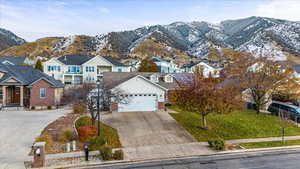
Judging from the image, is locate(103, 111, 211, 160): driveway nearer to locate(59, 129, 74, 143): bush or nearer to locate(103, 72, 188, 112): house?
locate(103, 72, 188, 112): house

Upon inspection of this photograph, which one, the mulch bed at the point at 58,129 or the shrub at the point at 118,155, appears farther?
the mulch bed at the point at 58,129

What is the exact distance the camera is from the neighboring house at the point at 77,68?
48.2 m

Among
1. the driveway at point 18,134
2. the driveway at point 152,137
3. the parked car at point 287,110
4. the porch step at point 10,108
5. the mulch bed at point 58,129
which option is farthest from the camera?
the porch step at point 10,108

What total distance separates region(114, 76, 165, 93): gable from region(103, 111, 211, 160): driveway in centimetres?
364

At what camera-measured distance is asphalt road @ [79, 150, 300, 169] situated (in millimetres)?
12031

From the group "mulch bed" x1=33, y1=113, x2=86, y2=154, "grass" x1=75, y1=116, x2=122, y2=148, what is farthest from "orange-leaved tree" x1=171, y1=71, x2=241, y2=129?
"mulch bed" x1=33, y1=113, x2=86, y2=154

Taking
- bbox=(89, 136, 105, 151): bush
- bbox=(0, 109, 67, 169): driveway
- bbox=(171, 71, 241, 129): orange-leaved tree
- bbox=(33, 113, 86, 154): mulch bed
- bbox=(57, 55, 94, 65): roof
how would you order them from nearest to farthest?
bbox=(0, 109, 67, 169): driveway < bbox=(33, 113, 86, 154): mulch bed < bbox=(89, 136, 105, 151): bush < bbox=(171, 71, 241, 129): orange-leaved tree < bbox=(57, 55, 94, 65): roof

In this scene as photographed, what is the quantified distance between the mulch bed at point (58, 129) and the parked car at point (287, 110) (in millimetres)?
24096

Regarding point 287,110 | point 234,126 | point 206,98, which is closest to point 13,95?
point 206,98

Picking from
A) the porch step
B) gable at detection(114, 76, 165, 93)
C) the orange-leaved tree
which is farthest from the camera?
the porch step

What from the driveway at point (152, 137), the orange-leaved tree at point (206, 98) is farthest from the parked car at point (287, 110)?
the driveway at point (152, 137)

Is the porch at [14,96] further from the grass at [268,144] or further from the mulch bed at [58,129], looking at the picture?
the grass at [268,144]

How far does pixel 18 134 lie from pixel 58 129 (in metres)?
3.20

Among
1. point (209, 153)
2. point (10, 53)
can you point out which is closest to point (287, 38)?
point (209, 153)
